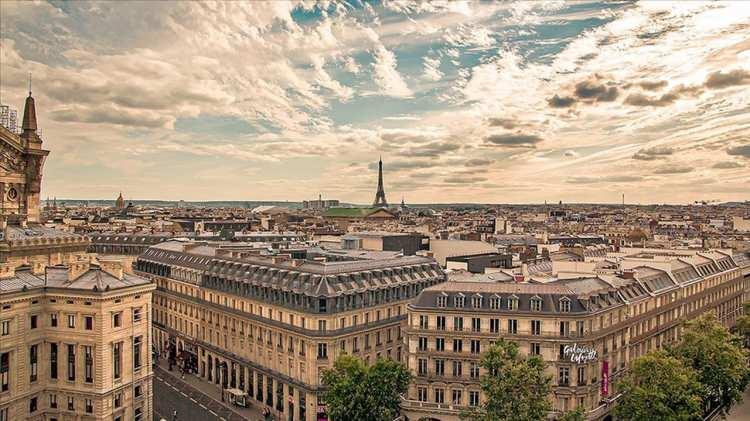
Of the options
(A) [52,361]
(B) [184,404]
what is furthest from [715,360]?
(A) [52,361]

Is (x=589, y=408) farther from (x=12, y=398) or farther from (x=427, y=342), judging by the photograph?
(x=12, y=398)

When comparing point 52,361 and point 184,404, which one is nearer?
point 52,361

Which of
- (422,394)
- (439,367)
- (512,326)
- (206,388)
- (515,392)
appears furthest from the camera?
(206,388)

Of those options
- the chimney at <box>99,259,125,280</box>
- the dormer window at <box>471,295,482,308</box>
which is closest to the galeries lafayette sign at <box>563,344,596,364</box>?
the dormer window at <box>471,295,482,308</box>

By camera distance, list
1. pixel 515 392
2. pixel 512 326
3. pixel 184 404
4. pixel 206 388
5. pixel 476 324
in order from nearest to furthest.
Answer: pixel 515 392
pixel 512 326
pixel 476 324
pixel 184 404
pixel 206 388

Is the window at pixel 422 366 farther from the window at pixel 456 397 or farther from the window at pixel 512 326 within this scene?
the window at pixel 512 326

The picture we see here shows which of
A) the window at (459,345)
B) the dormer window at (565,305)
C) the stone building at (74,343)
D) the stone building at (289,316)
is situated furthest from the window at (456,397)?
the stone building at (74,343)

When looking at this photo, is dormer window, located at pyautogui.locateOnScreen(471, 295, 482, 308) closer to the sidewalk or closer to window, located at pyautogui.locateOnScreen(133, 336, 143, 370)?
the sidewalk

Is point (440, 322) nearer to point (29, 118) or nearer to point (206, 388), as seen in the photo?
point (206, 388)
